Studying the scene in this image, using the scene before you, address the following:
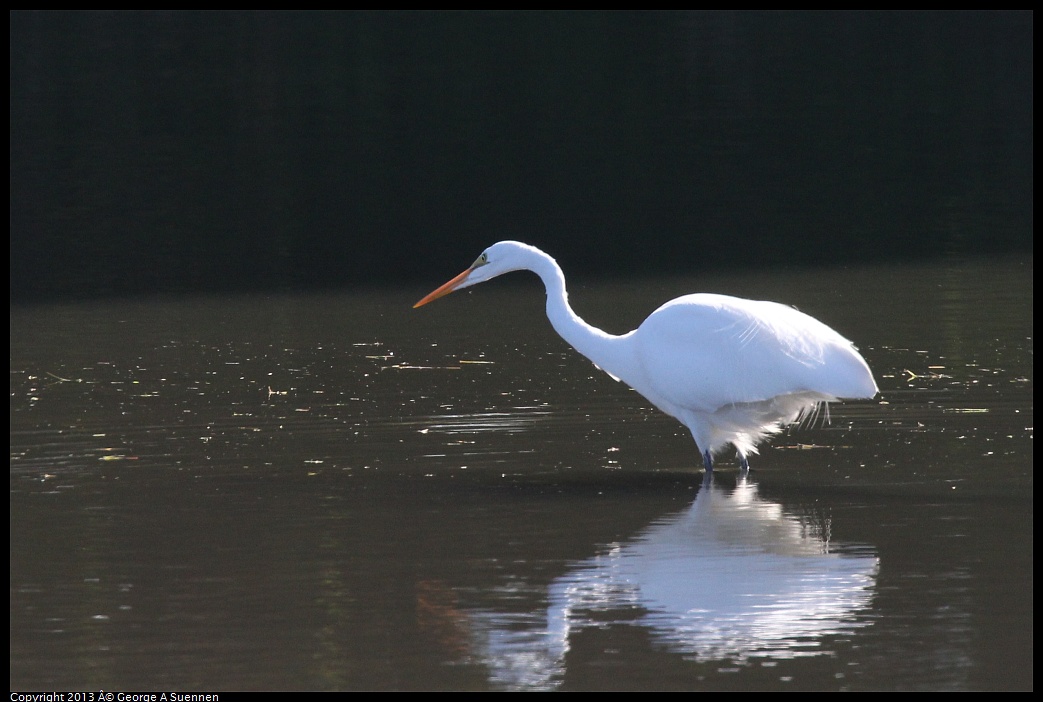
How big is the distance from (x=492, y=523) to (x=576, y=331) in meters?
1.73

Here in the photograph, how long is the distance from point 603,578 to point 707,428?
197 centimetres

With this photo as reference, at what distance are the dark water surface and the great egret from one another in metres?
0.25

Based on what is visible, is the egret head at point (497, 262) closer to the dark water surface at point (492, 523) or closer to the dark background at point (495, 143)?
the dark water surface at point (492, 523)

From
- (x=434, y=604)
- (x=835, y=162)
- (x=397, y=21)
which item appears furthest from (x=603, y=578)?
(x=397, y=21)

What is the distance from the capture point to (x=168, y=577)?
21.8 ft

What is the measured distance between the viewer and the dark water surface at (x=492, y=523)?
18.4ft

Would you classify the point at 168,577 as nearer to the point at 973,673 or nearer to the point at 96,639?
the point at 96,639

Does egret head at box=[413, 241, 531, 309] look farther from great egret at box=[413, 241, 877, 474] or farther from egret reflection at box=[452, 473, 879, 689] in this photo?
egret reflection at box=[452, 473, 879, 689]

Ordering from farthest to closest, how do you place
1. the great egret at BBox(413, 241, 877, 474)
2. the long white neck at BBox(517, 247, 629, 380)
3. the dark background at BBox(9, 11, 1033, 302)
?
the dark background at BBox(9, 11, 1033, 302) → the long white neck at BBox(517, 247, 629, 380) → the great egret at BBox(413, 241, 877, 474)

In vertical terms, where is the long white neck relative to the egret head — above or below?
below

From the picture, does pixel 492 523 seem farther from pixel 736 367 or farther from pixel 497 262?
pixel 497 262

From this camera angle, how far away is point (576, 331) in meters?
8.83

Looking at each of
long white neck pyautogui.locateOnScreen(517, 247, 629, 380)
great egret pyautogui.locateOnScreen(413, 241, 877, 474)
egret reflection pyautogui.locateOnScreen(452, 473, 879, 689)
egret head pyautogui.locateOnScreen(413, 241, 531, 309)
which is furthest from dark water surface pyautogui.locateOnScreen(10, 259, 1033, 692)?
egret head pyautogui.locateOnScreen(413, 241, 531, 309)

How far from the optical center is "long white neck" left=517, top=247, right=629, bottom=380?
28.4 feet
